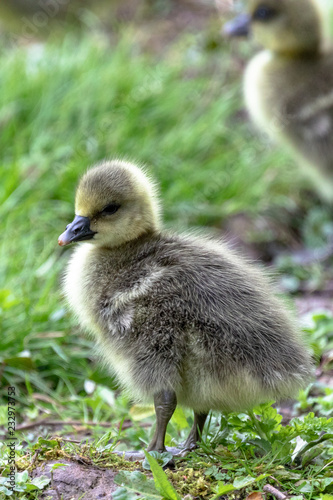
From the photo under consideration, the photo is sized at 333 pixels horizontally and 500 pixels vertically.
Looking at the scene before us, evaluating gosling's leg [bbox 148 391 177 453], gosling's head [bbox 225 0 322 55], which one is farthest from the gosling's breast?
gosling's head [bbox 225 0 322 55]

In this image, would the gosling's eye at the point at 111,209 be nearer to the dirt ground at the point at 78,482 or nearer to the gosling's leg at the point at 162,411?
the gosling's leg at the point at 162,411

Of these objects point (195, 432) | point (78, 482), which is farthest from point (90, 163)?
point (78, 482)

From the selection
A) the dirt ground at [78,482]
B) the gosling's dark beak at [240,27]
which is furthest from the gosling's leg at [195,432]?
the gosling's dark beak at [240,27]

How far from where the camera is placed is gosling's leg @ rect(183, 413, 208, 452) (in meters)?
2.10

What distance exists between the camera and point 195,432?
214 centimetres

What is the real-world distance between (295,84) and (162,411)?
2.69m

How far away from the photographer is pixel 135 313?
2.02m

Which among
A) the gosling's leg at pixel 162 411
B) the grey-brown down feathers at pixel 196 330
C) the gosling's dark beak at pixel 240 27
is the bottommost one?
the gosling's leg at pixel 162 411

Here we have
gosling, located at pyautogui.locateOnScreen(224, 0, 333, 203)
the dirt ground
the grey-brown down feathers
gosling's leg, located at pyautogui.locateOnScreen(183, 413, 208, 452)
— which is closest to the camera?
the dirt ground

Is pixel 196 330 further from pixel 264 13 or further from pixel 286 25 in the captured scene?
pixel 264 13

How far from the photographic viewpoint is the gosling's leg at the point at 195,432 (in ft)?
6.90

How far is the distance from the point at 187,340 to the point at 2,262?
5.35 ft

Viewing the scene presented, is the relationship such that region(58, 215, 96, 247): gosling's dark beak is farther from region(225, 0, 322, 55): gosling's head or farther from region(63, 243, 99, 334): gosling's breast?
region(225, 0, 322, 55): gosling's head

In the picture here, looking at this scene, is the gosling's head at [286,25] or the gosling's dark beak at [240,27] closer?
the gosling's head at [286,25]
